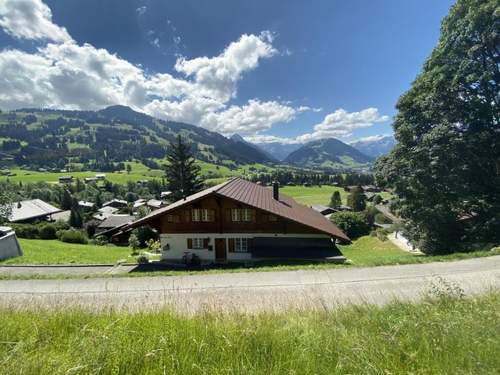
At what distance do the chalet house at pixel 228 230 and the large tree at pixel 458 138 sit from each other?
7.90 meters

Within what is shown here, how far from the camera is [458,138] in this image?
65.9 feet

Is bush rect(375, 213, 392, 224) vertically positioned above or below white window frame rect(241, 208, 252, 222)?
below

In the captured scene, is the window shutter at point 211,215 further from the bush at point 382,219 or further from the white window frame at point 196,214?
the bush at point 382,219

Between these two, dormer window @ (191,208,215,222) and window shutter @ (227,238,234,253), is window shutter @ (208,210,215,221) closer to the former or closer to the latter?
dormer window @ (191,208,215,222)

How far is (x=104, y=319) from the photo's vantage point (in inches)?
206

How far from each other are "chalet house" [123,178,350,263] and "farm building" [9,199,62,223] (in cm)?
6335

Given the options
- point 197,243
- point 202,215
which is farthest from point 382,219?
point 197,243

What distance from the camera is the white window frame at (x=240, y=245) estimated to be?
86.6 feet

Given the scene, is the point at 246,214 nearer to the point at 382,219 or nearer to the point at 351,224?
the point at 351,224

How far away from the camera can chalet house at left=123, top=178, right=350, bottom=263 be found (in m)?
25.7

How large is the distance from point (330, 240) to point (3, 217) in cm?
5540

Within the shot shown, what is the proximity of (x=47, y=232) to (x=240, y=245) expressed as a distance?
37.6 metres

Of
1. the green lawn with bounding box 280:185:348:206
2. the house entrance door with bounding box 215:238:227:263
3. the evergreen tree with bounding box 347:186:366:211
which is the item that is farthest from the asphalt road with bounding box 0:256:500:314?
the green lawn with bounding box 280:185:348:206

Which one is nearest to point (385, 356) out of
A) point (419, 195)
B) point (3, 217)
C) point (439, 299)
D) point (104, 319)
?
point (439, 299)
